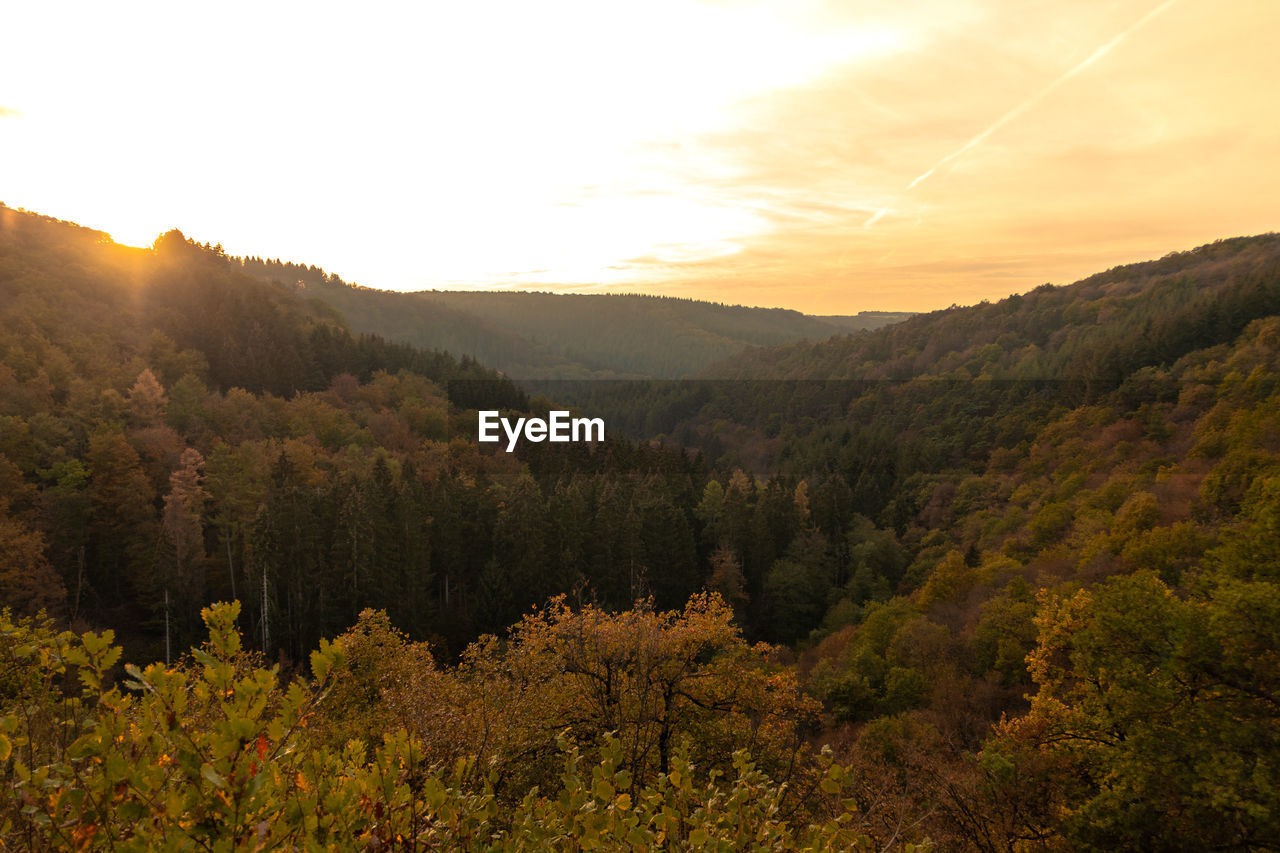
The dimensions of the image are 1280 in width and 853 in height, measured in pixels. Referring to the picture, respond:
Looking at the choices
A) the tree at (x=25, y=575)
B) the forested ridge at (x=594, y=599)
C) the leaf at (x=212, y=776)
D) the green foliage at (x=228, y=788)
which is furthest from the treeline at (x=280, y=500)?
the leaf at (x=212, y=776)

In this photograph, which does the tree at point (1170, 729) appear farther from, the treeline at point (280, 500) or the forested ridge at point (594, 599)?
the treeline at point (280, 500)

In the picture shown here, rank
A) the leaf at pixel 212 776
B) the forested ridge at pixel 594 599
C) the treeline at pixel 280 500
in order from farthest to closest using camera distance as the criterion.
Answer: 1. the treeline at pixel 280 500
2. the forested ridge at pixel 594 599
3. the leaf at pixel 212 776

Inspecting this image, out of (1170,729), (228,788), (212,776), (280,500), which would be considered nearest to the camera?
(212,776)

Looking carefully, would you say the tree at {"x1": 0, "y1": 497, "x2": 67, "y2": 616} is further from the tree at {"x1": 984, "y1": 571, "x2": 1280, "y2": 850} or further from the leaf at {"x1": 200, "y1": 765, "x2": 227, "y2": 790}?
the tree at {"x1": 984, "y1": 571, "x2": 1280, "y2": 850}

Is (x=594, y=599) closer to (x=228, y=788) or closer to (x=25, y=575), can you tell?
(x=25, y=575)

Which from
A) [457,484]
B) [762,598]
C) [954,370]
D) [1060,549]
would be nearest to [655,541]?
[762,598]

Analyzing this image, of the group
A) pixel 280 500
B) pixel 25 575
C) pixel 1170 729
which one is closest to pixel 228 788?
pixel 1170 729

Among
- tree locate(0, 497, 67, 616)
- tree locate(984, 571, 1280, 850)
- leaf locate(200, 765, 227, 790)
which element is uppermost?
leaf locate(200, 765, 227, 790)

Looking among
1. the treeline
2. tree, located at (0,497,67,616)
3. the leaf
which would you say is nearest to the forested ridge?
the leaf
